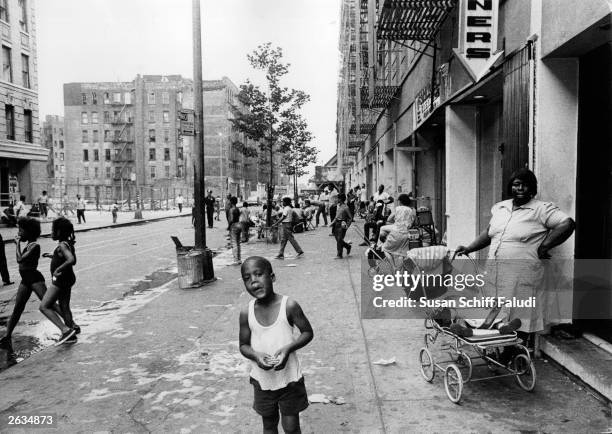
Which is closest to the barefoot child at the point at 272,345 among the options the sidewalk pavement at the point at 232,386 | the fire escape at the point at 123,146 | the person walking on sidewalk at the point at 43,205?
A: the sidewalk pavement at the point at 232,386

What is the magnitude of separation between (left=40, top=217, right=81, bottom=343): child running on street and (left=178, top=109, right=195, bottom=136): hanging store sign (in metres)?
4.36

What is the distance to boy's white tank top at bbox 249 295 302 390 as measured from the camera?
305 cm

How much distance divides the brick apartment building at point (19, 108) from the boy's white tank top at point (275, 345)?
31.8 metres

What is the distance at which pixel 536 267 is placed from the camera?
4.57 m

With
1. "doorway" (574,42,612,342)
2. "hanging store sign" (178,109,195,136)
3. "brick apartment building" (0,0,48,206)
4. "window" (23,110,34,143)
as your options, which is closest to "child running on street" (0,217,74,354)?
"hanging store sign" (178,109,195,136)

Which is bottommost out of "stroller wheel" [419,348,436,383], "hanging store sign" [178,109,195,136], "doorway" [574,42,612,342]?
"stroller wheel" [419,348,436,383]

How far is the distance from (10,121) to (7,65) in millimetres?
3585

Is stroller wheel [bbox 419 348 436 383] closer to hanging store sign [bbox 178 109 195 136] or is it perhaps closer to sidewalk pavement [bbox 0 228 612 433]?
sidewalk pavement [bbox 0 228 612 433]

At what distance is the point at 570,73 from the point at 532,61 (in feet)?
1.43

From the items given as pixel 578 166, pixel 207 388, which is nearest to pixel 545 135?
pixel 578 166

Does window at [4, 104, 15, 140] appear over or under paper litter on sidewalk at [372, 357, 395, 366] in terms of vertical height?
over

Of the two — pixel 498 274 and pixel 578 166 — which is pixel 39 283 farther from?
pixel 578 166

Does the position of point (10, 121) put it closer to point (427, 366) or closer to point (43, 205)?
point (43, 205)

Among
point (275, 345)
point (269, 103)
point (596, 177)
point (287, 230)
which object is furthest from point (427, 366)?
point (269, 103)
